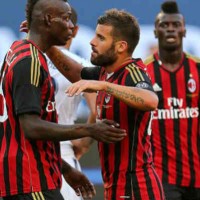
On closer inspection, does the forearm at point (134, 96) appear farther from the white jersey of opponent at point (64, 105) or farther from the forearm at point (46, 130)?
the white jersey of opponent at point (64, 105)

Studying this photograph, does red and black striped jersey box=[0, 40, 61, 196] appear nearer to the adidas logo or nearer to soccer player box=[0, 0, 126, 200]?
soccer player box=[0, 0, 126, 200]

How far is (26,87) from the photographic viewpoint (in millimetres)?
5215

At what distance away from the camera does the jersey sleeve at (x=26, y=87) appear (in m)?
5.20

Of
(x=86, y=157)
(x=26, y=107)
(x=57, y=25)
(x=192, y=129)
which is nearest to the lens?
(x=26, y=107)

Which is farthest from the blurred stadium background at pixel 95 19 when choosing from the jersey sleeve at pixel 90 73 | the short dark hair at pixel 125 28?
the short dark hair at pixel 125 28

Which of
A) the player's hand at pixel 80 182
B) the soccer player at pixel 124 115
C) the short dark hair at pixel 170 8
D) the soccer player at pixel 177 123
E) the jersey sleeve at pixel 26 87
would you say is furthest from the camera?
the short dark hair at pixel 170 8

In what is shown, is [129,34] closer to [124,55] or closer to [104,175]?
[124,55]

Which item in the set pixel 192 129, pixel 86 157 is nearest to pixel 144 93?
pixel 192 129

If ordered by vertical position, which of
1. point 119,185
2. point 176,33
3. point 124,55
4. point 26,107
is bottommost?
point 119,185

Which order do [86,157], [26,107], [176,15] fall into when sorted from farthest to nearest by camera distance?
[86,157]
[176,15]
[26,107]

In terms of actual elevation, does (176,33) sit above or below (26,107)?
above

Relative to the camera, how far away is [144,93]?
545 centimetres

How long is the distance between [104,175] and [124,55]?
0.80 metres

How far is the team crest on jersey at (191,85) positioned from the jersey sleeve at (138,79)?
2288 millimetres
